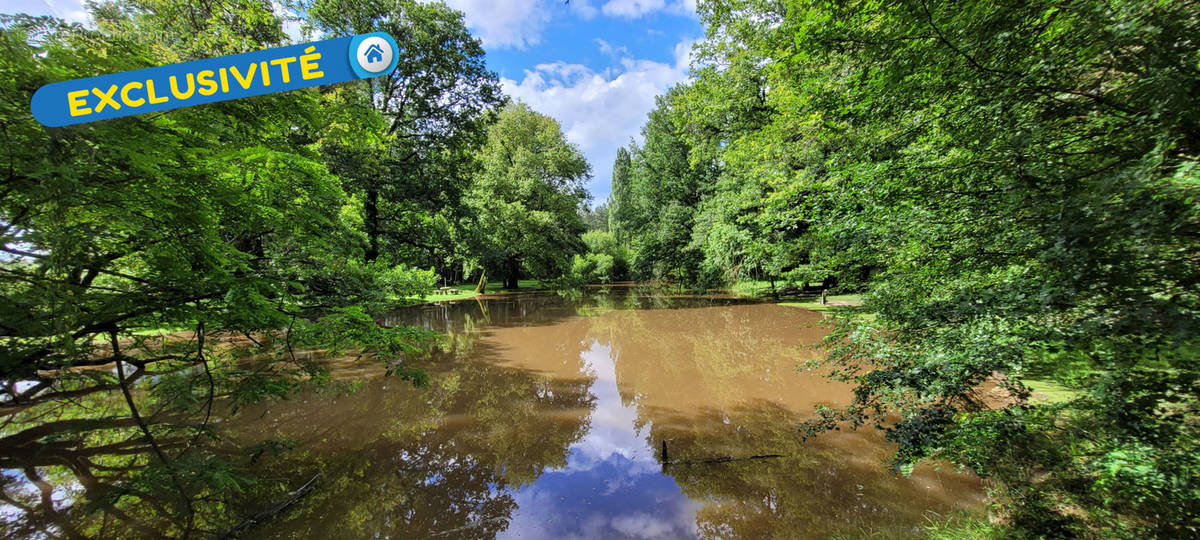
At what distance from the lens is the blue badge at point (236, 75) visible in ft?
6.98

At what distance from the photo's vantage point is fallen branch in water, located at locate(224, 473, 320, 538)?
3561 millimetres

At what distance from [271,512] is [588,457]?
351 cm

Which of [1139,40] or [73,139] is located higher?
[73,139]

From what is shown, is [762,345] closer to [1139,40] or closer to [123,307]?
[1139,40]

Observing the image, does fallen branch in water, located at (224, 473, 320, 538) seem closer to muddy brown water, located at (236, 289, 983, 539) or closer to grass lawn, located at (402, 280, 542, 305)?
muddy brown water, located at (236, 289, 983, 539)

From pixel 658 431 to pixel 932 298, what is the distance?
4172 mm

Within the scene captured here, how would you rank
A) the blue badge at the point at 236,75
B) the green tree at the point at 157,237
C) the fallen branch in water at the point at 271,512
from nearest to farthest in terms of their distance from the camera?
the green tree at the point at 157,237, the blue badge at the point at 236,75, the fallen branch in water at the point at 271,512

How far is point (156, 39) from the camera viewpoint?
22.0 ft

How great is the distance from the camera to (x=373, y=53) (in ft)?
7.65

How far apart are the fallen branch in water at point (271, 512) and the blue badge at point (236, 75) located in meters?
3.63

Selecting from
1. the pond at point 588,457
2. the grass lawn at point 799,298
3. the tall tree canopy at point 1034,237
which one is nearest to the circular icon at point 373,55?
the tall tree canopy at point 1034,237

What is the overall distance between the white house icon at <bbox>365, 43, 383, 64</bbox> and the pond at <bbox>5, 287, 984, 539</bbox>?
4.22 meters

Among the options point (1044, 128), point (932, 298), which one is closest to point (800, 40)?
point (1044, 128)

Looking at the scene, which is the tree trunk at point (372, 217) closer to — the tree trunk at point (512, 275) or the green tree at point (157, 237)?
the green tree at point (157, 237)
